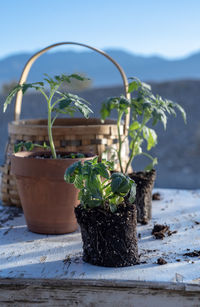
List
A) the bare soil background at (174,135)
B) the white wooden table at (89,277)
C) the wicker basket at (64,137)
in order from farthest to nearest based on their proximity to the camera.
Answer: the bare soil background at (174,135)
the wicker basket at (64,137)
the white wooden table at (89,277)

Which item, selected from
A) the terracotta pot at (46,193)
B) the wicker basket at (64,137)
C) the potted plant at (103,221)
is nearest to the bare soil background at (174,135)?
the wicker basket at (64,137)

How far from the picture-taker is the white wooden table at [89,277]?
0.96 meters

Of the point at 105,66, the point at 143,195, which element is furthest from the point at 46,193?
the point at 105,66

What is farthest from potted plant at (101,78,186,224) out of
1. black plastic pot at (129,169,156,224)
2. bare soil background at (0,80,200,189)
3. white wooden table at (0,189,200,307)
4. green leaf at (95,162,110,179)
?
bare soil background at (0,80,200,189)

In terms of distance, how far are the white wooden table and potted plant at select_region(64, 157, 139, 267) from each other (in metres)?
0.04

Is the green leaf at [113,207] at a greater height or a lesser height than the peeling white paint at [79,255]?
greater

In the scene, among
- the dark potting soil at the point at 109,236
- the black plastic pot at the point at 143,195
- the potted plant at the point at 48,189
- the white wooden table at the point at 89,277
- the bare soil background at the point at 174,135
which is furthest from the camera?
the bare soil background at the point at 174,135

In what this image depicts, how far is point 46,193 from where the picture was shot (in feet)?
4.47

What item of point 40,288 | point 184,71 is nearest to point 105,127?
point 40,288

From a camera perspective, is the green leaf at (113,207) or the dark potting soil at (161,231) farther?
the dark potting soil at (161,231)

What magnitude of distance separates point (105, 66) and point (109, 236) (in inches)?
3774

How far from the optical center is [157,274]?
3.34 feet

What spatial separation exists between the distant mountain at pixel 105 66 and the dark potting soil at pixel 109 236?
78815mm

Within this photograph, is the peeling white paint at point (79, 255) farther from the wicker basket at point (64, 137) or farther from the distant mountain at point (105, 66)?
the distant mountain at point (105, 66)
